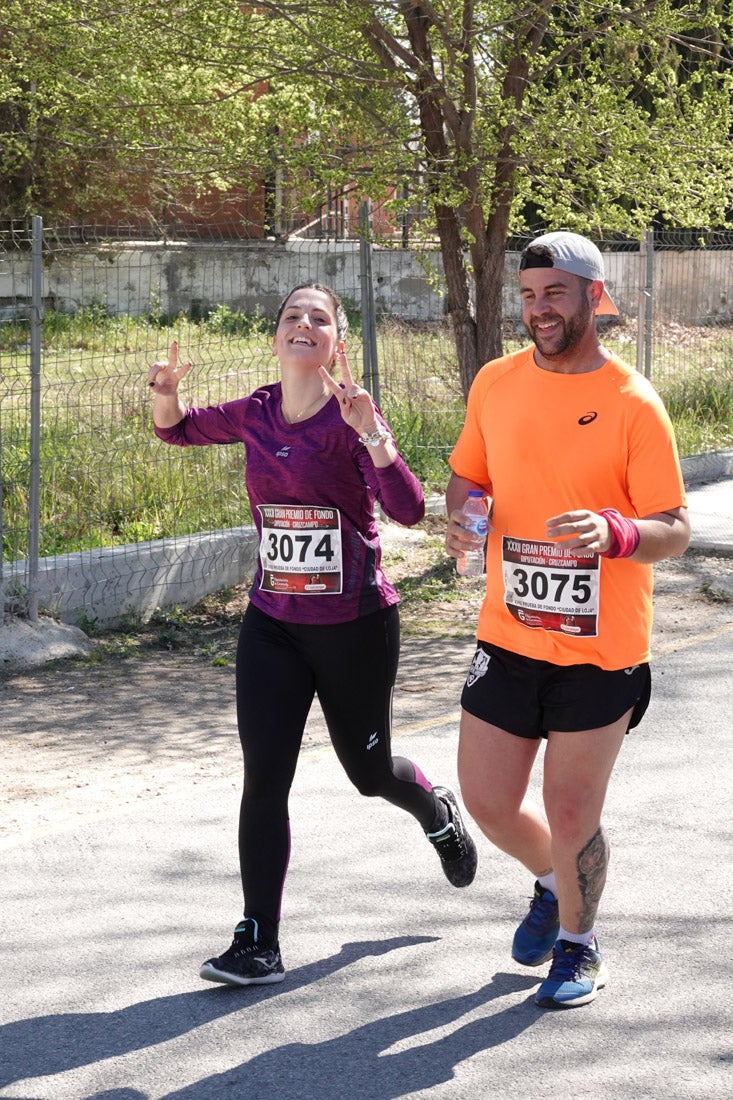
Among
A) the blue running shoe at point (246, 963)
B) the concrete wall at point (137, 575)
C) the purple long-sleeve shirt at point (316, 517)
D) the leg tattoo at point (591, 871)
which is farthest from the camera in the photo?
the concrete wall at point (137, 575)

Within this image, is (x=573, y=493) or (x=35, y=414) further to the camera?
(x=35, y=414)

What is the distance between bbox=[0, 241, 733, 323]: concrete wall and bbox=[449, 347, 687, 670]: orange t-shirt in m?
4.61

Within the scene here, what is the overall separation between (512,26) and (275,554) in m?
5.92

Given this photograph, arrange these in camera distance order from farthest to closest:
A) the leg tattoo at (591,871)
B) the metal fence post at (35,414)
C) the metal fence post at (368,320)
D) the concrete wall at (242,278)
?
the metal fence post at (368,320) → the concrete wall at (242,278) → the metal fence post at (35,414) → the leg tattoo at (591,871)

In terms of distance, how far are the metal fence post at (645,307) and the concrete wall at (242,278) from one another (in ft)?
0.31

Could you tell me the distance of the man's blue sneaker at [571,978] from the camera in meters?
3.92

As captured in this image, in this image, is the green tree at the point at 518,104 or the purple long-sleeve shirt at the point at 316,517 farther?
the green tree at the point at 518,104

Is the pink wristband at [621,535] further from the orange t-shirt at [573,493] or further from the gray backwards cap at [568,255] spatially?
the gray backwards cap at [568,255]

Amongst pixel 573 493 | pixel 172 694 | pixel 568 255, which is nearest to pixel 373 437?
pixel 573 493

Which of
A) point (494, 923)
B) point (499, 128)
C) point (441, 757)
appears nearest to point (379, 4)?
point (499, 128)

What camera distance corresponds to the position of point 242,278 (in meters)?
10.3

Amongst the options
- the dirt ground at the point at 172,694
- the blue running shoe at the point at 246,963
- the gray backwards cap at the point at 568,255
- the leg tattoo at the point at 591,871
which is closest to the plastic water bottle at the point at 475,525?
the gray backwards cap at the point at 568,255

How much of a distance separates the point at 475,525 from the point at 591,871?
98cm

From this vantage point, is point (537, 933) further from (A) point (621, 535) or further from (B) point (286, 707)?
(A) point (621, 535)
